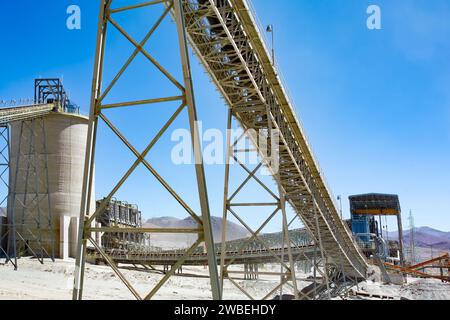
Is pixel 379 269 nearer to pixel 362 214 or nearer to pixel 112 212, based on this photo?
pixel 362 214

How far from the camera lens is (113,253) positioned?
48.5 meters

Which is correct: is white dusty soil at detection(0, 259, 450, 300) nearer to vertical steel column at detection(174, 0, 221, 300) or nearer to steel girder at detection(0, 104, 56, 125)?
steel girder at detection(0, 104, 56, 125)

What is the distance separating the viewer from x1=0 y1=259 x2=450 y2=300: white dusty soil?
19.7 meters

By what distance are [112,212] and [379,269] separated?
29.1m

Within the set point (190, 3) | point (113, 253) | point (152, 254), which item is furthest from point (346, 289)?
point (190, 3)

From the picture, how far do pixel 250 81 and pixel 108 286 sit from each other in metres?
19.0

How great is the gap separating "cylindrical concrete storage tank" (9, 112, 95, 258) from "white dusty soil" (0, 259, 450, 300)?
3353 millimetres

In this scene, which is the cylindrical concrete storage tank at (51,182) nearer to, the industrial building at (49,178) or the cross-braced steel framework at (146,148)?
the industrial building at (49,178)

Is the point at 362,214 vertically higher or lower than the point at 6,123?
lower

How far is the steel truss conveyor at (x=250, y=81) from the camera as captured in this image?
36.9ft

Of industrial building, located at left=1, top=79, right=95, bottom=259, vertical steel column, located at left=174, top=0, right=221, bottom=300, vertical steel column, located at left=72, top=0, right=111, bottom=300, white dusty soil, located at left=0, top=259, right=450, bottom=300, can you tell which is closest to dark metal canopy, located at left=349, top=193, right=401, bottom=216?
white dusty soil, located at left=0, top=259, right=450, bottom=300

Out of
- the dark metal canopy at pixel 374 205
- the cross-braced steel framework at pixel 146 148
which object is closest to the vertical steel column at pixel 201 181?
the cross-braced steel framework at pixel 146 148

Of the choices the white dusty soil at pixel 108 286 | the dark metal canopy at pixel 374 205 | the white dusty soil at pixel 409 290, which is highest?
the dark metal canopy at pixel 374 205

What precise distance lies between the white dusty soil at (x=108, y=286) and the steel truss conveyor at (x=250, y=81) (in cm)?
1037
